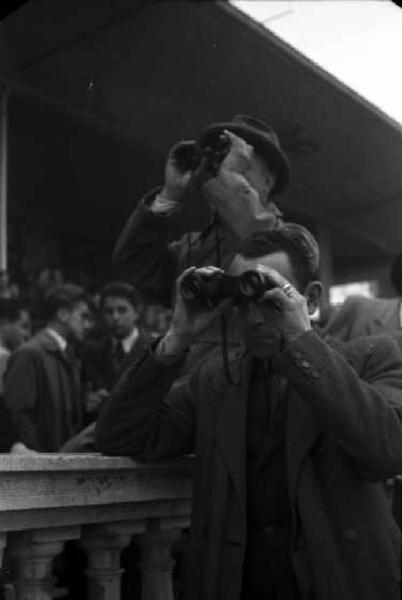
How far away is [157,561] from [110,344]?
1.40 meters

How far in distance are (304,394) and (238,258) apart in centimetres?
50

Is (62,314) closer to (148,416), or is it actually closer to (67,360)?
(67,360)

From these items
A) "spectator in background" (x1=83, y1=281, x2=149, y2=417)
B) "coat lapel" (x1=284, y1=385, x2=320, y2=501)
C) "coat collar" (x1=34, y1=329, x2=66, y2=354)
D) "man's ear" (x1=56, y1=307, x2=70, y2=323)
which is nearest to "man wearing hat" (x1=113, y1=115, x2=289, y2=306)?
"coat lapel" (x1=284, y1=385, x2=320, y2=501)

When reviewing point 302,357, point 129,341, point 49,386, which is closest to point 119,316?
point 129,341

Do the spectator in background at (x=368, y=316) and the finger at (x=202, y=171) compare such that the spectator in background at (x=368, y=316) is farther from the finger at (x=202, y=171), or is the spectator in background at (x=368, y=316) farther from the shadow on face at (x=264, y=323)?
the finger at (x=202, y=171)

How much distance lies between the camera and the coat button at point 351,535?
175 centimetres

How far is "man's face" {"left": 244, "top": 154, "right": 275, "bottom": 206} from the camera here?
229 cm

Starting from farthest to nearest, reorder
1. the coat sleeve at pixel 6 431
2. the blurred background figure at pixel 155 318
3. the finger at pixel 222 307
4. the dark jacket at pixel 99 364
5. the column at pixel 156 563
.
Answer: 1. the dark jacket at pixel 99 364
2. the blurred background figure at pixel 155 318
3. the coat sleeve at pixel 6 431
4. the column at pixel 156 563
5. the finger at pixel 222 307

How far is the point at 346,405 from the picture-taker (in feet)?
5.64

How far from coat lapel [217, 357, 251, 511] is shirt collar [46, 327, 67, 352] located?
2.02 m

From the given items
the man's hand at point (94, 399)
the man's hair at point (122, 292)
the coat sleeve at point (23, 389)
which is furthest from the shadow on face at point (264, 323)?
the coat sleeve at point (23, 389)

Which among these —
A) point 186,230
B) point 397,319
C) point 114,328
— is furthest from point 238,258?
point 114,328

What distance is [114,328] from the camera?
3.47m

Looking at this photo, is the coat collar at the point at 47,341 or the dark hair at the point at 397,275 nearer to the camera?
the dark hair at the point at 397,275
